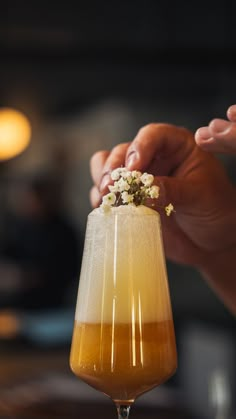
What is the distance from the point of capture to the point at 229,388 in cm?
485

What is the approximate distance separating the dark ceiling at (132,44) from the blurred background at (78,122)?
0.01 meters

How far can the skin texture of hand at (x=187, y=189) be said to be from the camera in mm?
1480

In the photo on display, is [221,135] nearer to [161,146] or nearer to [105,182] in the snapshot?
[105,182]

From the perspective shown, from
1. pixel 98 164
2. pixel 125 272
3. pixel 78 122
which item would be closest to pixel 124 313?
pixel 125 272

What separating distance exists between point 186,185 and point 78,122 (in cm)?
675

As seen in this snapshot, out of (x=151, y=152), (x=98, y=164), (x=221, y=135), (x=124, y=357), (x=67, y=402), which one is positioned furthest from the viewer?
(x=67, y=402)

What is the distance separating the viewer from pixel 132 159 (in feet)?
4.78

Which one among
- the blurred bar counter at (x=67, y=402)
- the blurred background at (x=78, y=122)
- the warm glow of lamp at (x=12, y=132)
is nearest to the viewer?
the blurred bar counter at (x=67, y=402)

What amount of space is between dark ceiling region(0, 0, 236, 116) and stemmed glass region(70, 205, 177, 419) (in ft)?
16.1

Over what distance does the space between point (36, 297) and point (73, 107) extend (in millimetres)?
2266

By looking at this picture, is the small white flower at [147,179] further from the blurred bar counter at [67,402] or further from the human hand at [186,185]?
the blurred bar counter at [67,402]

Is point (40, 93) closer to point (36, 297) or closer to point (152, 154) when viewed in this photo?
point (36, 297)

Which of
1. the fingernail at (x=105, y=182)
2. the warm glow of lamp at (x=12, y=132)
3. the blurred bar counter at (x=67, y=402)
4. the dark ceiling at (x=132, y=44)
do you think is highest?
the dark ceiling at (x=132, y=44)

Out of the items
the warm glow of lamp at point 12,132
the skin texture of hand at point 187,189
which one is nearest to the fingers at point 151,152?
the skin texture of hand at point 187,189
